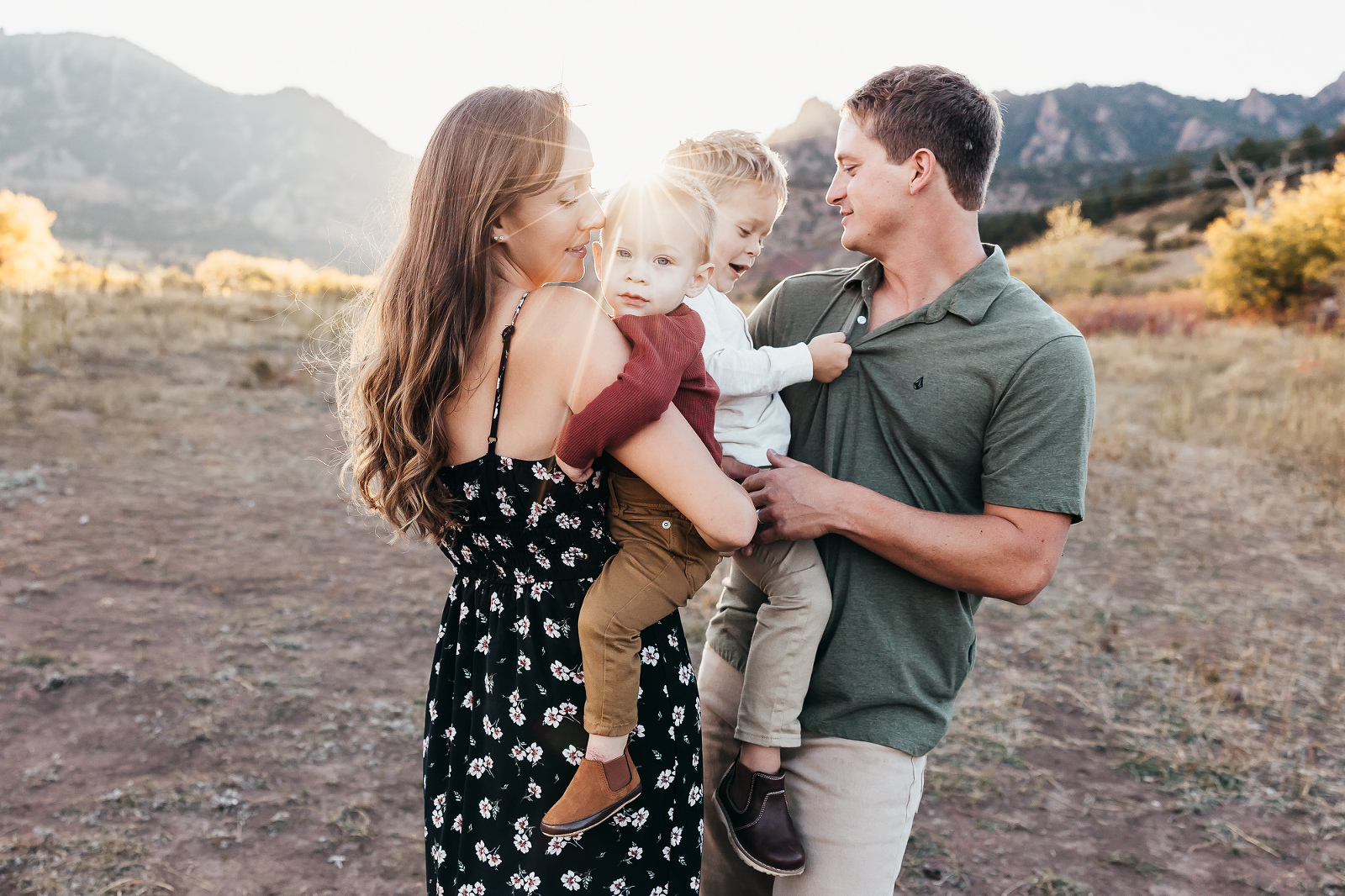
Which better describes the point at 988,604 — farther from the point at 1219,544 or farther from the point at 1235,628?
the point at 1219,544

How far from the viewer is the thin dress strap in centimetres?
138

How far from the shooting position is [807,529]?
5.90 ft

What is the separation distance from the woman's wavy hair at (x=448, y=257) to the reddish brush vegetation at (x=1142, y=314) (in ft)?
70.9

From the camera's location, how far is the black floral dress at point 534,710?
1497mm

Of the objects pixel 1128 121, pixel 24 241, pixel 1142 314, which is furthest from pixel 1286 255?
pixel 1128 121

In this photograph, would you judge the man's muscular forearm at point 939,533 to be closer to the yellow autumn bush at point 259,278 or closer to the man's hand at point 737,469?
the man's hand at point 737,469

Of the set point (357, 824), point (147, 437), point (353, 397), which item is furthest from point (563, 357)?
point (147, 437)

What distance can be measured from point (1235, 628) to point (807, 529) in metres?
5.36

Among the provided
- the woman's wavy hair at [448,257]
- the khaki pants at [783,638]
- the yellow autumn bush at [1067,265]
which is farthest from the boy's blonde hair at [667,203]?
the yellow autumn bush at [1067,265]

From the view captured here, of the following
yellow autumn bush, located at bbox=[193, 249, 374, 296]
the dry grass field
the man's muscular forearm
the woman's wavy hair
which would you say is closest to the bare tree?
yellow autumn bush, located at bbox=[193, 249, 374, 296]

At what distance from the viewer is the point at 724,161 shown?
202 cm

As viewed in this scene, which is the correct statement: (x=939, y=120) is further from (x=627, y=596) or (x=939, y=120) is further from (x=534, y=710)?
(x=534, y=710)

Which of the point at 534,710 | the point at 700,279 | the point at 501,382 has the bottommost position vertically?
the point at 534,710

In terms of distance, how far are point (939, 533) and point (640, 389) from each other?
840mm
